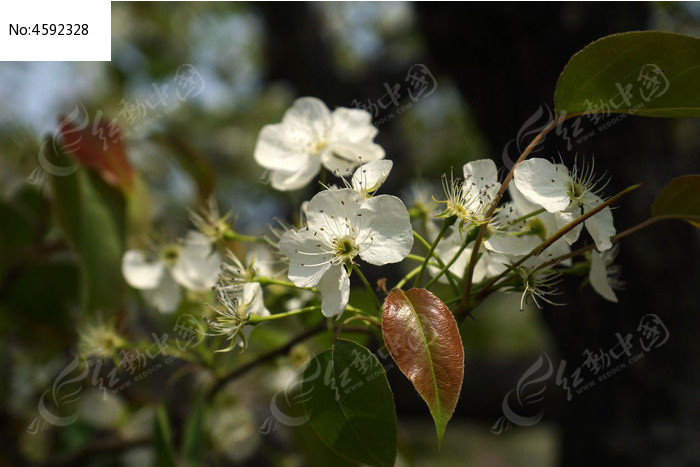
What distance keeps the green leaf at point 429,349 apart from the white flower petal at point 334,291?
0.15 ft

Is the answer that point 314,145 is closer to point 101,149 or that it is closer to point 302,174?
point 302,174

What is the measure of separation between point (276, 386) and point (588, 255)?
1.19 m

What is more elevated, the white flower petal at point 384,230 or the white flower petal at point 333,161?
the white flower petal at point 333,161

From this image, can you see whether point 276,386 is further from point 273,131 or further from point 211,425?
point 273,131

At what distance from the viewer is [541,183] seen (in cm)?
63

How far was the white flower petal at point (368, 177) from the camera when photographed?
655 millimetres

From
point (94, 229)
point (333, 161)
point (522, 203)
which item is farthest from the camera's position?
point (94, 229)

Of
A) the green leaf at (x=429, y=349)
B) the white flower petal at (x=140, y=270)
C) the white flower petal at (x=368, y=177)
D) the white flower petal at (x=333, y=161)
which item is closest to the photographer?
the green leaf at (x=429, y=349)

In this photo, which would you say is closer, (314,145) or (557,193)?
(557,193)

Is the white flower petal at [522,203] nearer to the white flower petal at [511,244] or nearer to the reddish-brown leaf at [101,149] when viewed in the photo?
the white flower petal at [511,244]

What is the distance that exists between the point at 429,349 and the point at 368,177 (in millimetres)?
198

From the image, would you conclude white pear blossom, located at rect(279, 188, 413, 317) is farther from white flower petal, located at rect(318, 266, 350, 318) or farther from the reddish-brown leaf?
the reddish-brown leaf

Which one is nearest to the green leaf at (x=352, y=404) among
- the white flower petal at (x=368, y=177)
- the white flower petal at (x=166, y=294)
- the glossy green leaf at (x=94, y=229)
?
the white flower petal at (x=368, y=177)

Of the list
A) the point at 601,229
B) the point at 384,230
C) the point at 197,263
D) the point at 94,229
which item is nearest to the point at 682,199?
the point at 601,229
